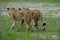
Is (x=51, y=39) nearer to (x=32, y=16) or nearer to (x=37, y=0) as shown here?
(x=32, y=16)

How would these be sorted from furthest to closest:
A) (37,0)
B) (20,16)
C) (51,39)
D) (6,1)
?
(37,0) → (6,1) → (20,16) → (51,39)

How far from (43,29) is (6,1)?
13.7 meters

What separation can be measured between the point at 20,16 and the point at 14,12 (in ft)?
1.30

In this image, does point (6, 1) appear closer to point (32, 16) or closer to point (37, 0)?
point (37, 0)

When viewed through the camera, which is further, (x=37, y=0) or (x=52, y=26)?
(x=37, y=0)

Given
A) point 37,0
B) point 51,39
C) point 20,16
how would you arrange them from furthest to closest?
1. point 37,0
2. point 20,16
3. point 51,39

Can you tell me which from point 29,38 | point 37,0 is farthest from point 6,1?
point 29,38

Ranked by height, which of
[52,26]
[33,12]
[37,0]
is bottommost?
[37,0]

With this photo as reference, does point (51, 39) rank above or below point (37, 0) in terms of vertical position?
above

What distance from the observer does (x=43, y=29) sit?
12227 millimetres

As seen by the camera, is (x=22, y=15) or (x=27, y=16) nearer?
(x=27, y=16)

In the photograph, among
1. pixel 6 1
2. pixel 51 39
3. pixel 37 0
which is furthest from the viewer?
pixel 37 0

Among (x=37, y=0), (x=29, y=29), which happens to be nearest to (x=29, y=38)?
(x=29, y=29)

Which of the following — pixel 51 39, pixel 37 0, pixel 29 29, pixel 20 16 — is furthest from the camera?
pixel 37 0
